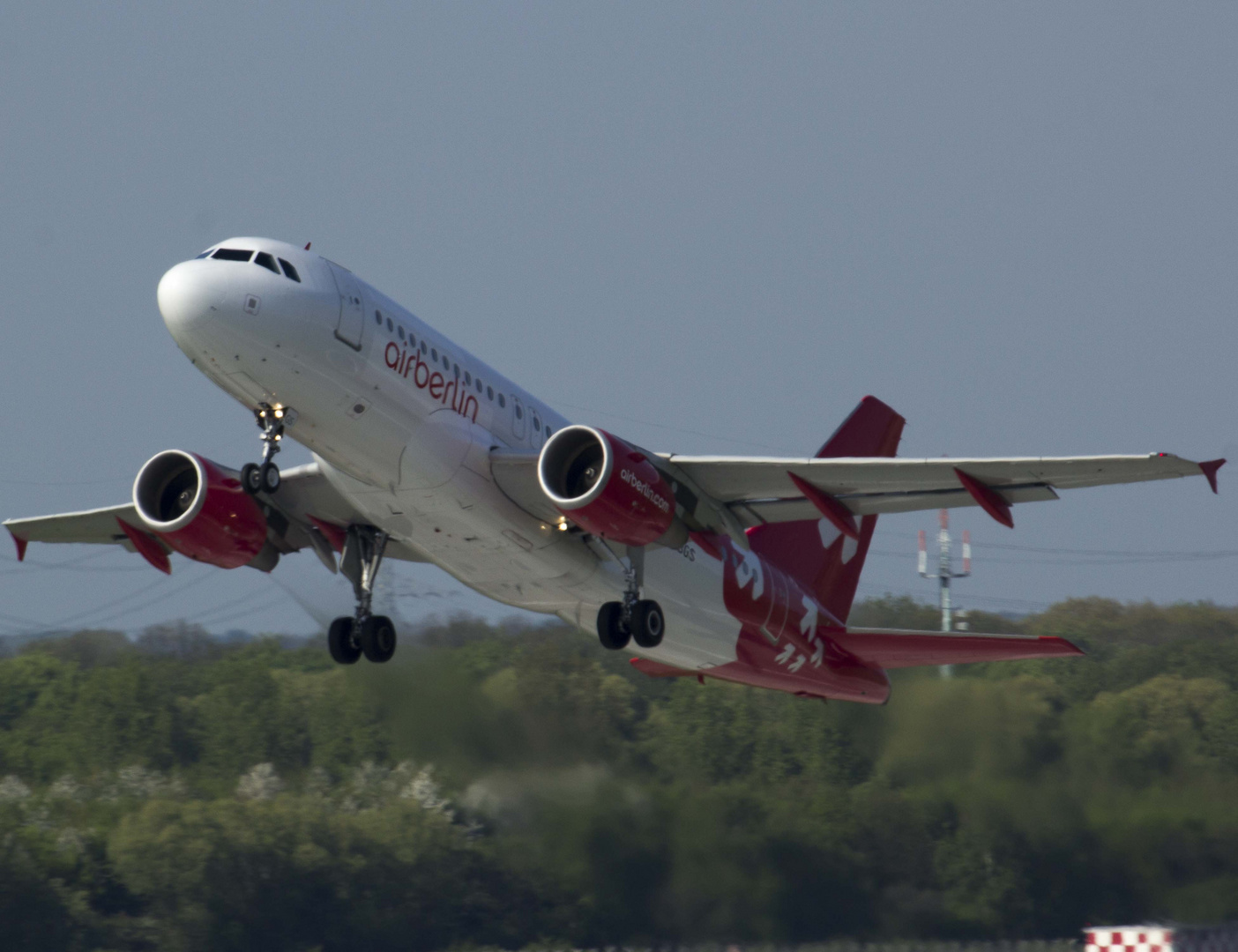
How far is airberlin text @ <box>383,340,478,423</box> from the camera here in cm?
1992

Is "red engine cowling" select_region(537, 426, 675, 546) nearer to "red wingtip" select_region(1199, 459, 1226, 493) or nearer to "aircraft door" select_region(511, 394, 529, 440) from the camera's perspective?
"aircraft door" select_region(511, 394, 529, 440)

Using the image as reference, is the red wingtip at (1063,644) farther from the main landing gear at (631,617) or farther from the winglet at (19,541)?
the winglet at (19,541)

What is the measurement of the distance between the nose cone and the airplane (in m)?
0.02

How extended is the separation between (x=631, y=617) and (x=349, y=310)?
20.6ft

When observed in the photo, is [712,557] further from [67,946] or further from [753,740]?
[67,946]

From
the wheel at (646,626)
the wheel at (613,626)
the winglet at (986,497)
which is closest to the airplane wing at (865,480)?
the winglet at (986,497)

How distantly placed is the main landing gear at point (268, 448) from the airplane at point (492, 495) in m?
0.03

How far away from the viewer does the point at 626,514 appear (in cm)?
2086

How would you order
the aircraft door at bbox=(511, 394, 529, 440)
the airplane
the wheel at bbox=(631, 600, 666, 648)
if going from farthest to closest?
the wheel at bbox=(631, 600, 666, 648) < the aircraft door at bbox=(511, 394, 529, 440) < the airplane

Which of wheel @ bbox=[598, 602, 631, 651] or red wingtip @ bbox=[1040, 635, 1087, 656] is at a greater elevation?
red wingtip @ bbox=[1040, 635, 1087, 656]

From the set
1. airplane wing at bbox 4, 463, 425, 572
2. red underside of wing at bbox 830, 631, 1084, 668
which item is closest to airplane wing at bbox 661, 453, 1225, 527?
red underside of wing at bbox 830, 631, 1084, 668

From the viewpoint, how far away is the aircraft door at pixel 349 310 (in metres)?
19.4

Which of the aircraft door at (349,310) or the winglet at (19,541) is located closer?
the aircraft door at (349,310)

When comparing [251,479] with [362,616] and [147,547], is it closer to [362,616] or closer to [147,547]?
[362,616]
